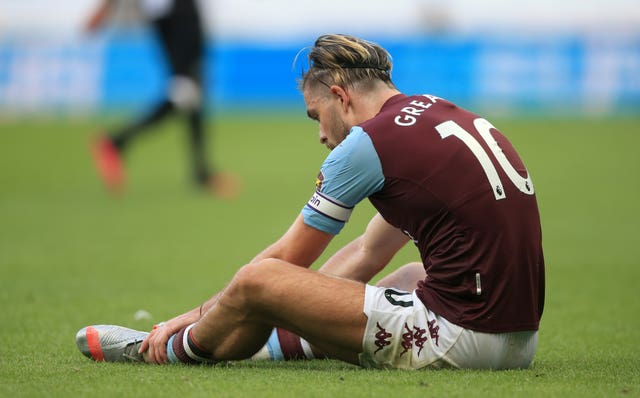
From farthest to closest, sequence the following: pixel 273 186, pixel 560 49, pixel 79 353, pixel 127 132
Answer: pixel 560 49 → pixel 273 186 → pixel 127 132 → pixel 79 353

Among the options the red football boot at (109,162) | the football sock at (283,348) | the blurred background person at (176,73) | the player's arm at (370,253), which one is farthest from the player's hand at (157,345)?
the red football boot at (109,162)

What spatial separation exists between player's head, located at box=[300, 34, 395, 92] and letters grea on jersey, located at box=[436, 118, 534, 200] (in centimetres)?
43

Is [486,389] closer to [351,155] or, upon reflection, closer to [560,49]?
[351,155]

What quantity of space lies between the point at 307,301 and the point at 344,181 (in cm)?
51

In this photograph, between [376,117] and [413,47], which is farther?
[413,47]

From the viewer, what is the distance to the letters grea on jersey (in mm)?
4391

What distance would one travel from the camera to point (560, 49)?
77.9 feet

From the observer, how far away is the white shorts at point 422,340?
4.44 metres

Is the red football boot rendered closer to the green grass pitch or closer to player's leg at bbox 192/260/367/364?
the green grass pitch

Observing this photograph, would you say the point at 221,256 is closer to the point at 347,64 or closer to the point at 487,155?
the point at 347,64

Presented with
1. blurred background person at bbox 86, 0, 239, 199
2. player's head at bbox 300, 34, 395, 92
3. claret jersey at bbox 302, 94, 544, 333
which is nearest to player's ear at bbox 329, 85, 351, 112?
player's head at bbox 300, 34, 395, 92

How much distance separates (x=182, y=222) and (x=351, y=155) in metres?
6.89

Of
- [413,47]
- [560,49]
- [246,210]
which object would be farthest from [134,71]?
[246,210]

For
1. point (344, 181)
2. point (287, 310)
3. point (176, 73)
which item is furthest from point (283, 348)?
point (176, 73)
